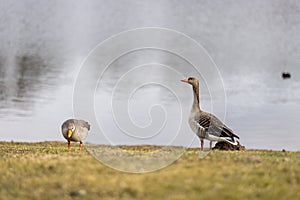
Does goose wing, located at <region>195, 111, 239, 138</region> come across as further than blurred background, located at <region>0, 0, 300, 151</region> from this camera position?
No

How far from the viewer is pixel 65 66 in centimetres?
12431

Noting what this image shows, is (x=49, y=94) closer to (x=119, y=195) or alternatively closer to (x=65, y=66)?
(x=65, y=66)

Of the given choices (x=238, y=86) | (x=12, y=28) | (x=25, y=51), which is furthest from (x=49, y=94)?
(x=12, y=28)

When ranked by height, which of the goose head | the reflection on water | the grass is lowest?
the grass

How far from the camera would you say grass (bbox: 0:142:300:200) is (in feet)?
43.9

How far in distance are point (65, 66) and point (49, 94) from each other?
33.9 metres

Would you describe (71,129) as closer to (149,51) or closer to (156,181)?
(156,181)

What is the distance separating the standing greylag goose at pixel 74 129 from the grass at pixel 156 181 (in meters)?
8.71

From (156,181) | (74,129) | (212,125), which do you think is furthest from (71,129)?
(156,181)

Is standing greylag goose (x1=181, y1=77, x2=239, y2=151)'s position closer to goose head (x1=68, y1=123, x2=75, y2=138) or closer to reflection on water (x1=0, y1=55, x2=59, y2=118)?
goose head (x1=68, y1=123, x2=75, y2=138)

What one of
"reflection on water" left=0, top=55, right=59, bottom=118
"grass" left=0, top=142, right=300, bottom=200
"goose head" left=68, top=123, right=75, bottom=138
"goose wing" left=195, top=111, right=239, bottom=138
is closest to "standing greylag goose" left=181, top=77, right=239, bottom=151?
"goose wing" left=195, top=111, right=239, bottom=138

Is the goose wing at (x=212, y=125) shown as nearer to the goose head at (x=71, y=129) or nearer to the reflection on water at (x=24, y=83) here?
the goose head at (x=71, y=129)

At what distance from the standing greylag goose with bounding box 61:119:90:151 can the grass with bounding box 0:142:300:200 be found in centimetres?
871

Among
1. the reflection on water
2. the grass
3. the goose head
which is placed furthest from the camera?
the reflection on water
